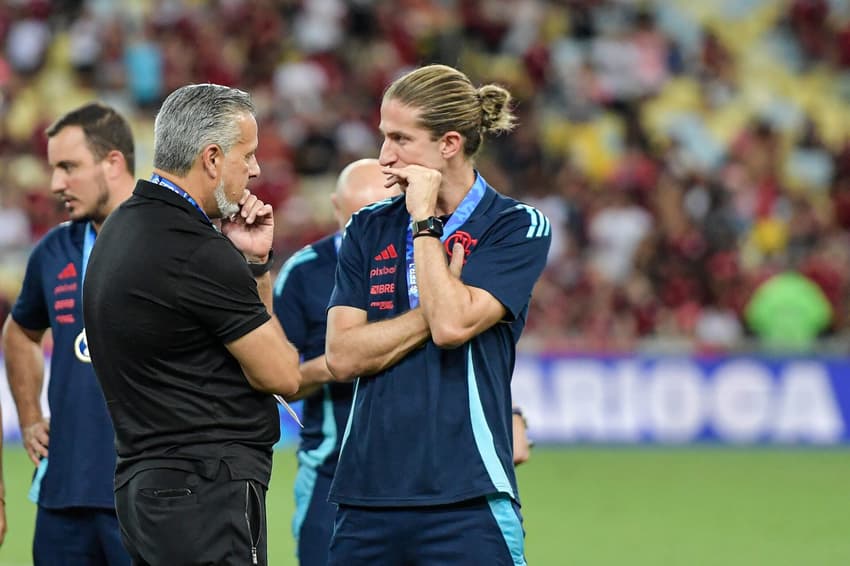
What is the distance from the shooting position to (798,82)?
19891mm

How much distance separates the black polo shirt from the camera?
4.09 m

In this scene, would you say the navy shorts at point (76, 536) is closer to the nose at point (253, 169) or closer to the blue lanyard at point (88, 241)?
the blue lanyard at point (88, 241)

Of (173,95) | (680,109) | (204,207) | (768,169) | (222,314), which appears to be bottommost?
(222,314)

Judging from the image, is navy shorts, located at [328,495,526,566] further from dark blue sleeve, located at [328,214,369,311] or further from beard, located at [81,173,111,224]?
beard, located at [81,173,111,224]

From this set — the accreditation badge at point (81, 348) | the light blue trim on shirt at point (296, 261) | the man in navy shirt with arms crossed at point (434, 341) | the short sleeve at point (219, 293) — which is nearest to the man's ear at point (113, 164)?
the accreditation badge at point (81, 348)

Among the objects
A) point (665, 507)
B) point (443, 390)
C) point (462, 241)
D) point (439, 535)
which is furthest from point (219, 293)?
point (665, 507)

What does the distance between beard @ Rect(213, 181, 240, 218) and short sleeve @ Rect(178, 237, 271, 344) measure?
8.1 inches

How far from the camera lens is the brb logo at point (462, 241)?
457 centimetres

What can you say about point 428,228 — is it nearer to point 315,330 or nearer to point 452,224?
point 452,224

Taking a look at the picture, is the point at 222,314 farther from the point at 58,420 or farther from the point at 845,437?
the point at 845,437

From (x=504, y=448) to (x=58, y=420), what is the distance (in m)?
1.99

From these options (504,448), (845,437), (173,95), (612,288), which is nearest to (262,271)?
(173,95)

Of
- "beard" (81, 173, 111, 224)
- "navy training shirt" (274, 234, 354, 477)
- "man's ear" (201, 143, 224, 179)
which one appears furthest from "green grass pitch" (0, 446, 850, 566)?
"man's ear" (201, 143, 224, 179)

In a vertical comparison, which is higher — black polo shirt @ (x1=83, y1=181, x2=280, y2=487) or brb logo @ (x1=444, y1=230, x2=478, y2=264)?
brb logo @ (x1=444, y1=230, x2=478, y2=264)
